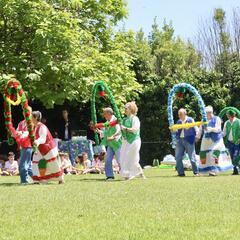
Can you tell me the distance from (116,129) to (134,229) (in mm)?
9359

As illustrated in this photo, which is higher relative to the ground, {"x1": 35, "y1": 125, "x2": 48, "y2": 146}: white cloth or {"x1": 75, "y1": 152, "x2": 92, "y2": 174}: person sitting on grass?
{"x1": 35, "y1": 125, "x2": 48, "y2": 146}: white cloth

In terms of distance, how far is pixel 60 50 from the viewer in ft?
75.4

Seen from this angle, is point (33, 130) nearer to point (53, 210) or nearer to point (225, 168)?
point (53, 210)

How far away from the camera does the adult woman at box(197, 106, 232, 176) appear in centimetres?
1680

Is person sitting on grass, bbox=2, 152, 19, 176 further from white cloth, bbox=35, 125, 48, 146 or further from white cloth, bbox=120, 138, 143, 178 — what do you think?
white cloth, bbox=35, 125, 48, 146

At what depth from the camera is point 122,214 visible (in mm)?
7285

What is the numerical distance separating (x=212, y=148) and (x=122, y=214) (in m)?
10.0

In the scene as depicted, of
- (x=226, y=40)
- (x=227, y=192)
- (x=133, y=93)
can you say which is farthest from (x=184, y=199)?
(x=226, y=40)

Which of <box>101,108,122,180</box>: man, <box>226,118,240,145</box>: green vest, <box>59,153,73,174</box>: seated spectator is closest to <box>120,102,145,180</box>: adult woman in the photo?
<box>101,108,122,180</box>: man

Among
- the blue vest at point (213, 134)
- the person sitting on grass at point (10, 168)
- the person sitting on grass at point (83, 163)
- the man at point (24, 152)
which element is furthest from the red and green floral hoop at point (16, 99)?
the person sitting on grass at point (83, 163)

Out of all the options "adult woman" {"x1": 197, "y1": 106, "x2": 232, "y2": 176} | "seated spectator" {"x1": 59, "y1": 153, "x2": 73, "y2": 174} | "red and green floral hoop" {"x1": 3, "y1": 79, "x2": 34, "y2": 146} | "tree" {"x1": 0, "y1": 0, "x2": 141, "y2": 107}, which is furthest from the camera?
"tree" {"x1": 0, "y1": 0, "x2": 141, "y2": 107}

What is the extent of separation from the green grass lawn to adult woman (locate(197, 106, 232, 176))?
6.09 meters

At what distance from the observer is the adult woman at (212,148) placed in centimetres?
1680

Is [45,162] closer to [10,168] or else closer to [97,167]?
[97,167]
